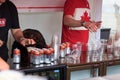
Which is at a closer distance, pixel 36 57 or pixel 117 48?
pixel 36 57

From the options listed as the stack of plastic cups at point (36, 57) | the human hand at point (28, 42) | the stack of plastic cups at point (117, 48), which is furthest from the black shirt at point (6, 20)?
the stack of plastic cups at point (117, 48)

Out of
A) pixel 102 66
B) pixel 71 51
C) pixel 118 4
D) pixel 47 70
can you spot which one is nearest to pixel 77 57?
pixel 71 51

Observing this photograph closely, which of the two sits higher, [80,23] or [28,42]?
[80,23]

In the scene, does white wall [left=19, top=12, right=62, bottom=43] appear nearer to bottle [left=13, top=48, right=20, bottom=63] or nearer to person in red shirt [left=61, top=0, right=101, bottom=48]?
person in red shirt [left=61, top=0, right=101, bottom=48]

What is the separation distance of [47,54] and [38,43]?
0.44 metres

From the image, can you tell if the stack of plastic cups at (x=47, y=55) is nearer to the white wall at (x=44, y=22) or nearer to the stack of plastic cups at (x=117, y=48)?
the stack of plastic cups at (x=117, y=48)

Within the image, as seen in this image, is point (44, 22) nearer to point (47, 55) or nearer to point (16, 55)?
point (47, 55)

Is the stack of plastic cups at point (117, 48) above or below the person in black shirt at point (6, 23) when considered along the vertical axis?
below

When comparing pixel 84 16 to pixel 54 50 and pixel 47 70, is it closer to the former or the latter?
pixel 54 50

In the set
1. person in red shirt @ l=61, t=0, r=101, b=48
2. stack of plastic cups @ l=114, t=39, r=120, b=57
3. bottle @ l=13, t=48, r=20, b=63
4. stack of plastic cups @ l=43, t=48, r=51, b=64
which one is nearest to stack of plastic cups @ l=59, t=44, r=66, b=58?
stack of plastic cups @ l=43, t=48, r=51, b=64

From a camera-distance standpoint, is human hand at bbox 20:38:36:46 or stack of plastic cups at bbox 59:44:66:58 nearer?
human hand at bbox 20:38:36:46

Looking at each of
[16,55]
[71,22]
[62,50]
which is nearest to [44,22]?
[71,22]

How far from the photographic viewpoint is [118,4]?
447 cm

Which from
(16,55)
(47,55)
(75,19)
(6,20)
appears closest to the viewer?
(16,55)
